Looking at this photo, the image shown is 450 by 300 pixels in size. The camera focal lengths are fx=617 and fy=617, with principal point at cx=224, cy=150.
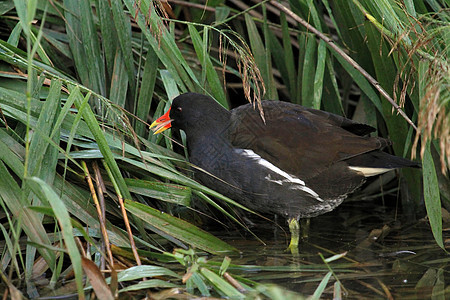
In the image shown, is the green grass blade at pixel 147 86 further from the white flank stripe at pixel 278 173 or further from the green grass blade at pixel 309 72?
the green grass blade at pixel 309 72

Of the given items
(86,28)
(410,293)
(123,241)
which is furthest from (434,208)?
(86,28)

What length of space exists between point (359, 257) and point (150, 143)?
1.06 metres

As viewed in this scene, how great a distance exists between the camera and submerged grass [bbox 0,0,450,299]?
2043 mm

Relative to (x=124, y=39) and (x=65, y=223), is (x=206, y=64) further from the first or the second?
(x=65, y=223)

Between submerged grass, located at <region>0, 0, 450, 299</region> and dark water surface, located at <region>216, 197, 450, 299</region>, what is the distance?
0.01 metres

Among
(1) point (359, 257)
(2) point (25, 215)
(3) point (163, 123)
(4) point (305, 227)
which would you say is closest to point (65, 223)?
(2) point (25, 215)

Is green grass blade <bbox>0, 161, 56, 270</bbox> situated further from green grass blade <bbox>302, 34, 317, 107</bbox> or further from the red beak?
green grass blade <bbox>302, 34, 317, 107</bbox>

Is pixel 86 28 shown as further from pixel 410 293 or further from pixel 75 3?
pixel 410 293

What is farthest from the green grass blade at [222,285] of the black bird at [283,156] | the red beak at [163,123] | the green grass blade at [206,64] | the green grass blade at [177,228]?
the green grass blade at [206,64]

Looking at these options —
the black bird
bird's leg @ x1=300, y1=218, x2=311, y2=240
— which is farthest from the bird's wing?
bird's leg @ x1=300, y1=218, x2=311, y2=240

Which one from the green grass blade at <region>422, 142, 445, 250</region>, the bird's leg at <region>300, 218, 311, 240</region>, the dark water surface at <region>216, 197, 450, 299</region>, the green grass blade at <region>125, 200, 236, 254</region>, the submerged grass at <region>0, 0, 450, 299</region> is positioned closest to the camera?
the submerged grass at <region>0, 0, 450, 299</region>

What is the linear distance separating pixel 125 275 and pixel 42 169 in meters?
0.57

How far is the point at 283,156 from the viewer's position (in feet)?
9.32

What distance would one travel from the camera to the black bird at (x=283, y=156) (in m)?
2.84
